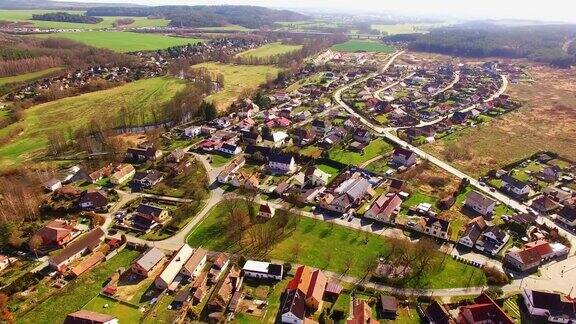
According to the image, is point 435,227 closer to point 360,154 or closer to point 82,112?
point 360,154

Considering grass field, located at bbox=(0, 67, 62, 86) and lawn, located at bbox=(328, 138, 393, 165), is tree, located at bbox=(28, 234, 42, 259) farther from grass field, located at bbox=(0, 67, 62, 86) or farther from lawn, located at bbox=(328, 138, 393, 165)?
grass field, located at bbox=(0, 67, 62, 86)

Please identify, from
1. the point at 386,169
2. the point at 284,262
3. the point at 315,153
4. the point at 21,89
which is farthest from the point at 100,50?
the point at 284,262

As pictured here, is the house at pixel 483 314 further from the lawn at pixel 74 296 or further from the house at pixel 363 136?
the house at pixel 363 136

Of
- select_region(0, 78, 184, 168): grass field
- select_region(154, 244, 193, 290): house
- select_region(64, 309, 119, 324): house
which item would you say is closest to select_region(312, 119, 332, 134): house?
select_region(0, 78, 184, 168): grass field

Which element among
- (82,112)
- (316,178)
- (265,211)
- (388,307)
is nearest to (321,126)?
(316,178)

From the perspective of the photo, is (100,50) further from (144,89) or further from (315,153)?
(315,153)

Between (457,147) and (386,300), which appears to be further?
(457,147)
